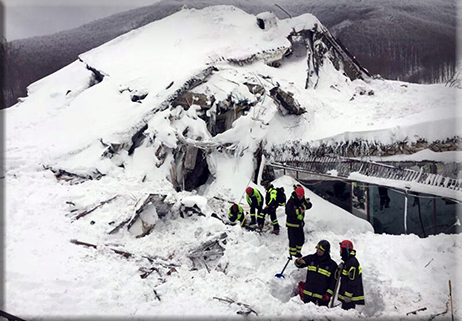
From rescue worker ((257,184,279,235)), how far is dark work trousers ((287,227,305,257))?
2.52 feet

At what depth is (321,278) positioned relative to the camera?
15.1 ft

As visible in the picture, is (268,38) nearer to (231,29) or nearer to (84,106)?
(231,29)

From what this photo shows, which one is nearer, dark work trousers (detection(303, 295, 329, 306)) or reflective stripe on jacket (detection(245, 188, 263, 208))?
dark work trousers (detection(303, 295, 329, 306))

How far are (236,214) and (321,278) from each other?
277 cm

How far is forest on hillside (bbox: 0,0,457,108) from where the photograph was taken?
550 centimetres

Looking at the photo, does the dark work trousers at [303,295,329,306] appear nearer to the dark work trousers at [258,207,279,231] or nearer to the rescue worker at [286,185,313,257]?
the rescue worker at [286,185,313,257]

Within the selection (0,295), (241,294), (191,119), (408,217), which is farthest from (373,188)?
(0,295)

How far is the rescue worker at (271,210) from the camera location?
22.5ft

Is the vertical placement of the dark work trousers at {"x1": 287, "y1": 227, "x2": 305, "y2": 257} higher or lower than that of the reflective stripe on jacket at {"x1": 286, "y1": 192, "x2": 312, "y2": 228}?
lower

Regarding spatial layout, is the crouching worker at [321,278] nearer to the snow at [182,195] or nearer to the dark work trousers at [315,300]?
the dark work trousers at [315,300]

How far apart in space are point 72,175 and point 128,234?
3.16m

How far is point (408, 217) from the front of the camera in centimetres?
648

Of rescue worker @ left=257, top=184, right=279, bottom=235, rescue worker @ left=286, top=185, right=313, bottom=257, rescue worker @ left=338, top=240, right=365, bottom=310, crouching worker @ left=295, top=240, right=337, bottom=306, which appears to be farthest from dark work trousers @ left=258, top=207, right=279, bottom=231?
rescue worker @ left=338, top=240, right=365, bottom=310

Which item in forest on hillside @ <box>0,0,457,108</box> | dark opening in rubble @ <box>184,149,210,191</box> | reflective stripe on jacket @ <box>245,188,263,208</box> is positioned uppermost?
forest on hillside @ <box>0,0,457,108</box>
